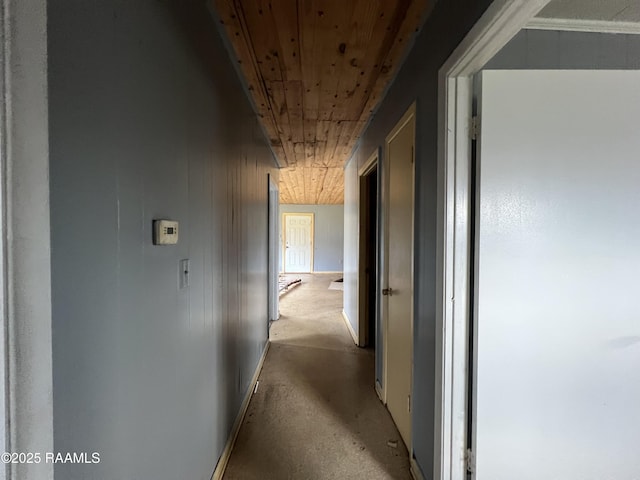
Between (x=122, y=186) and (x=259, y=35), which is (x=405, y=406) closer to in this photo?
(x=122, y=186)

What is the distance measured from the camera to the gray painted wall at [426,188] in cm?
136

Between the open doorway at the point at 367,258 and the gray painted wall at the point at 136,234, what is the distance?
2100mm

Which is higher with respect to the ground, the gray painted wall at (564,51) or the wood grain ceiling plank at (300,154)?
the wood grain ceiling plank at (300,154)

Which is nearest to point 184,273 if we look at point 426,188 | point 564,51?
point 426,188

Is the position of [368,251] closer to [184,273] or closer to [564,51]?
[564,51]

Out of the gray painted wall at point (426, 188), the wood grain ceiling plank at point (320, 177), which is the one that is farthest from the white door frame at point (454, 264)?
the wood grain ceiling plank at point (320, 177)

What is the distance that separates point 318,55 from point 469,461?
2148mm

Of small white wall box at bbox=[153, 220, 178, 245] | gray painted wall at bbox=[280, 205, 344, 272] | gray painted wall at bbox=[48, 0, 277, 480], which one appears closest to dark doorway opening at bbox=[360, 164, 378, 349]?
gray painted wall at bbox=[48, 0, 277, 480]

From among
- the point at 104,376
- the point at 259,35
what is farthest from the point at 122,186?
the point at 259,35

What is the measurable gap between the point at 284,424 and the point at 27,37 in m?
2.32

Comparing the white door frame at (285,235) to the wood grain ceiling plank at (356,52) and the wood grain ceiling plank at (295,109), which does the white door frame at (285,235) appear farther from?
the wood grain ceiling plank at (356,52)

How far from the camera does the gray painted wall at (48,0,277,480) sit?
64 centimetres

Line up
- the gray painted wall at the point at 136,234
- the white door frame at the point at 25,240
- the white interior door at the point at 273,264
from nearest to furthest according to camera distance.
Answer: the white door frame at the point at 25,240 < the gray painted wall at the point at 136,234 < the white interior door at the point at 273,264

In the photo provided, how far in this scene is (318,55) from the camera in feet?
5.99
